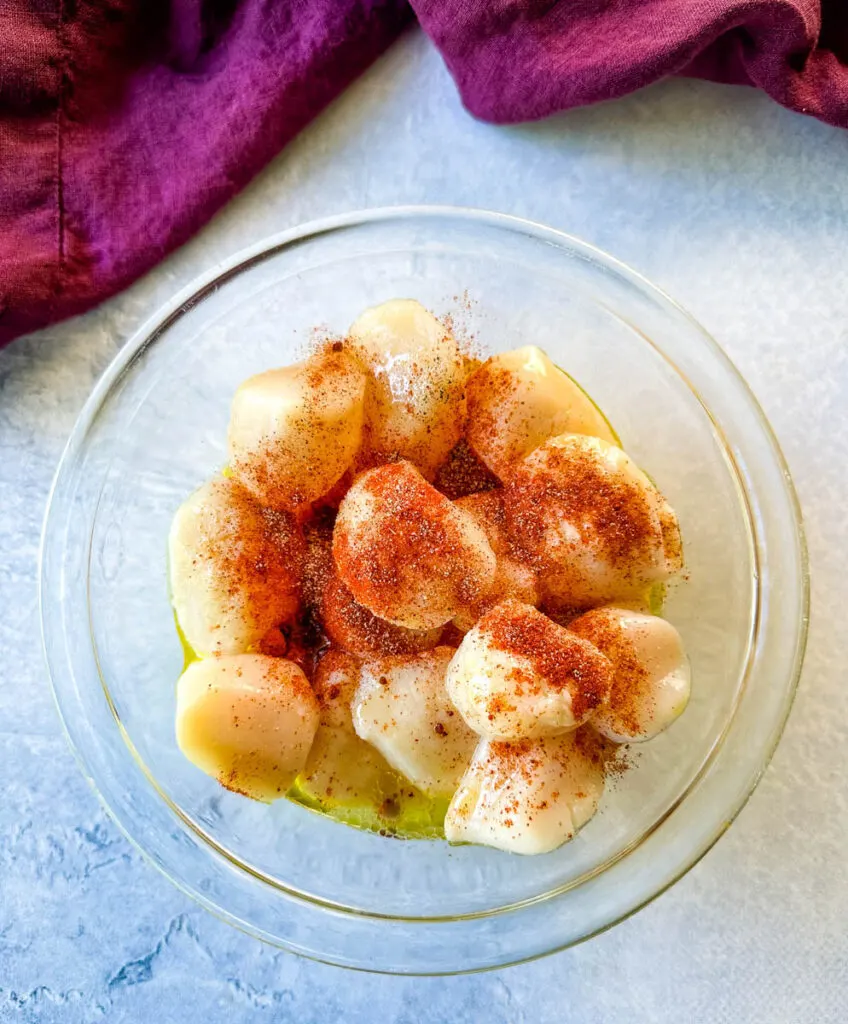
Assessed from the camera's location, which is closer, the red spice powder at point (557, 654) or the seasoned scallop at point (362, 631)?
the red spice powder at point (557, 654)

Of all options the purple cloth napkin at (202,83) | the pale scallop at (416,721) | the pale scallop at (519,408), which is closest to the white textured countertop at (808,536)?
the purple cloth napkin at (202,83)

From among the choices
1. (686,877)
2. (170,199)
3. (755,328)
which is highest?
(755,328)

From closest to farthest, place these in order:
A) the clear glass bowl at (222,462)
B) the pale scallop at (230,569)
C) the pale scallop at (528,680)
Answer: the pale scallop at (528,680) < the pale scallop at (230,569) < the clear glass bowl at (222,462)

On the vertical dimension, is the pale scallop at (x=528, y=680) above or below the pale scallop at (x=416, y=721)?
above

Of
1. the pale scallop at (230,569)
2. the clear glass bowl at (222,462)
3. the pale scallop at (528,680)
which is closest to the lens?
the pale scallop at (528,680)

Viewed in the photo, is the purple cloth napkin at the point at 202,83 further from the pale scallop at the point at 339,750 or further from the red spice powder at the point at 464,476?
the pale scallop at the point at 339,750

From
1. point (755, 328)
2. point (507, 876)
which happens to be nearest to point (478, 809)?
point (507, 876)

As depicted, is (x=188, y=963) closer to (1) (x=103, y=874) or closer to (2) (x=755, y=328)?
(1) (x=103, y=874)
